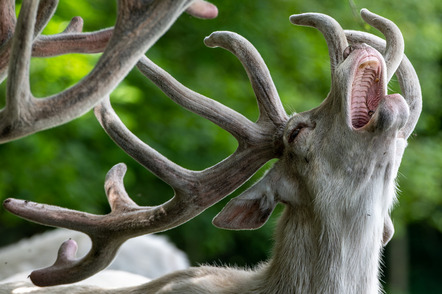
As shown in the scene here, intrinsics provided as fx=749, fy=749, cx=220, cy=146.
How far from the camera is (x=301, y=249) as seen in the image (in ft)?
9.20

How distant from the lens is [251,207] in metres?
2.81

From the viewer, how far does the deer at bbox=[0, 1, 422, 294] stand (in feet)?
8.52

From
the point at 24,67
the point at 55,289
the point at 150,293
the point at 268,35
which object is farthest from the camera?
the point at 268,35

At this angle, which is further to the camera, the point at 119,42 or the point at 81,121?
the point at 81,121

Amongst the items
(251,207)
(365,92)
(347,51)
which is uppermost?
(347,51)

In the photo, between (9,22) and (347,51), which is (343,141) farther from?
(9,22)

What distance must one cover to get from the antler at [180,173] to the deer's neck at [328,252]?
273 millimetres

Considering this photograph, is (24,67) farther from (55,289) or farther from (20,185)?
(20,185)

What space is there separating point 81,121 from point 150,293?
419 centimetres

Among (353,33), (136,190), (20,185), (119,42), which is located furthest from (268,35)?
(119,42)

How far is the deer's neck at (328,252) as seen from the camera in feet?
8.86

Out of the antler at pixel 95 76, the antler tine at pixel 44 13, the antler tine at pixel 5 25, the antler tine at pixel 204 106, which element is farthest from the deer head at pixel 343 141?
the antler tine at pixel 5 25

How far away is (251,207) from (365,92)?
606mm

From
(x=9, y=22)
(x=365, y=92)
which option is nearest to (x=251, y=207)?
(x=365, y=92)
